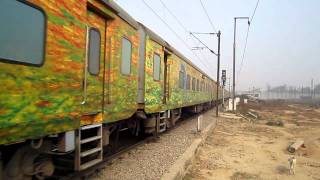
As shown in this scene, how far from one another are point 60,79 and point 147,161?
4287 mm

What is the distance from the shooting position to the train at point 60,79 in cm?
428

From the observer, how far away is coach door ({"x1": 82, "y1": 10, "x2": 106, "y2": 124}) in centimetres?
640

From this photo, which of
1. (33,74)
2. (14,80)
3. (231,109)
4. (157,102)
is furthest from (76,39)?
(231,109)

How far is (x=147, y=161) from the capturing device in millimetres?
8938

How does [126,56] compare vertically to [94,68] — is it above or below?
above

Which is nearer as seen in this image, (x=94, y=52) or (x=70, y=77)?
(x=70, y=77)

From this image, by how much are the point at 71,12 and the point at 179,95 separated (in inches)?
444

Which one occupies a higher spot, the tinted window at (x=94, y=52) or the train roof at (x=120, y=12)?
the train roof at (x=120, y=12)

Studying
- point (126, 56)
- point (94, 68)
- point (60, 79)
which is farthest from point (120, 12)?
point (60, 79)

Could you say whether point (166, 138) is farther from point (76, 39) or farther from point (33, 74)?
point (33, 74)

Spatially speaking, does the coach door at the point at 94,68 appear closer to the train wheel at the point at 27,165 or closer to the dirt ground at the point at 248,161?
the train wheel at the point at 27,165

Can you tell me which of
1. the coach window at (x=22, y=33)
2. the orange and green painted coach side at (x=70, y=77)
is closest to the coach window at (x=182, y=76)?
the orange and green painted coach side at (x=70, y=77)

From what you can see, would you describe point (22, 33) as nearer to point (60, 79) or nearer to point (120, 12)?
point (60, 79)

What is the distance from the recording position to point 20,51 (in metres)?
4.39
